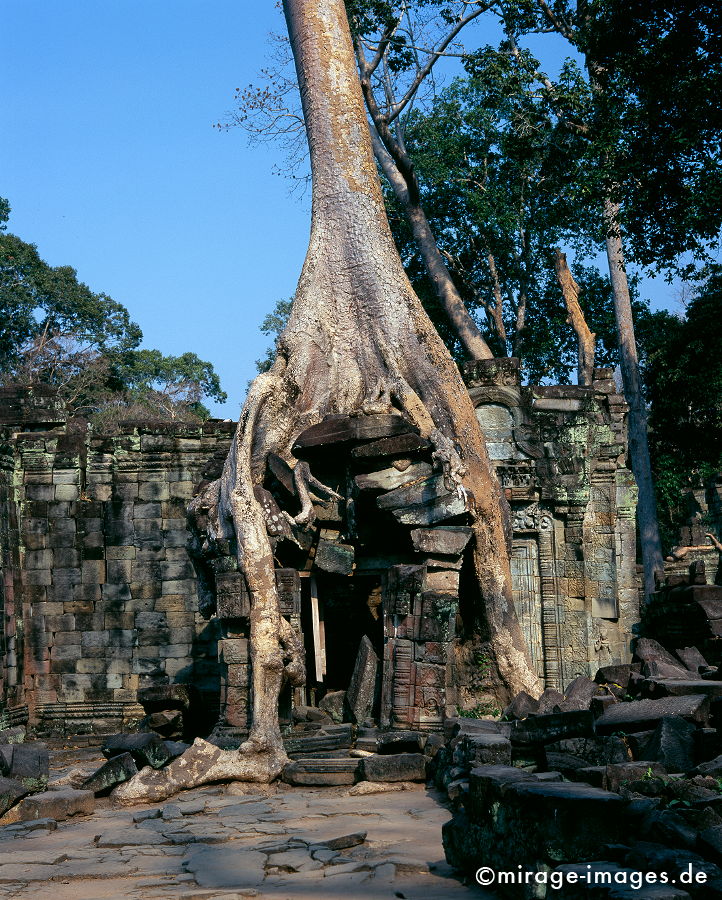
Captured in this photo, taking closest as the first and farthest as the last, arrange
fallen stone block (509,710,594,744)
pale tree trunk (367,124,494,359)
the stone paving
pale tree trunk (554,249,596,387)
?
the stone paving → fallen stone block (509,710,594,744) → pale tree trunk (554,249,596,387) → pale tree trunk (367,124,494,359)

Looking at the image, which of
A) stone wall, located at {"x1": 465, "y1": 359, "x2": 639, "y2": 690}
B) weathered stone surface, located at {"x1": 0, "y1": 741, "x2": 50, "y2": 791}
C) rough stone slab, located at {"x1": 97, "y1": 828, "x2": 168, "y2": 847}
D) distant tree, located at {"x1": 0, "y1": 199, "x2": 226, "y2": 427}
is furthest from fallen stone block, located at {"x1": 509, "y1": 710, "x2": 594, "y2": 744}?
distant tree, located at {"x1": 0, "y1": 199, "x2": 226, "y2": 427}

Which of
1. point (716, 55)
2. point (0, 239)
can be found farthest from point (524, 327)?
point (0, 239)

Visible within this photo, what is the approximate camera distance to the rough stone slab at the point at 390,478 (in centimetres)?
877

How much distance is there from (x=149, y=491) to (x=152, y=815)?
6.29 metres

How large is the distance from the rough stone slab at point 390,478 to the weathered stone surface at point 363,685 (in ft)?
4.37

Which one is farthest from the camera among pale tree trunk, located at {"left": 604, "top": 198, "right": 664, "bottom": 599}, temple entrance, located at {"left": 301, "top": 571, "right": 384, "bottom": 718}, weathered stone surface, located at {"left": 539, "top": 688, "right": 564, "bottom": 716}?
pale tree trunk, located at {"left": 604, "top": 198, "right": 664, "bottom": 599}

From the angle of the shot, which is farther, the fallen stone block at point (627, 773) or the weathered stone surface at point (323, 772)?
the weathered stone surface at point (323, 772)

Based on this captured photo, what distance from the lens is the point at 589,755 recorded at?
5.27 metres

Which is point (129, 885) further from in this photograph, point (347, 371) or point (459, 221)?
point (459, 221)

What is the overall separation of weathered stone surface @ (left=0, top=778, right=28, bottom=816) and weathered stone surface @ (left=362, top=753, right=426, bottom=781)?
7.52 ft

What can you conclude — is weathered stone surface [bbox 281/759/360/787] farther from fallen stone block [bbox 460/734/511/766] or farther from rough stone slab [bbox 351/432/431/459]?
rough stone slab [bbox 351/432/431/459]

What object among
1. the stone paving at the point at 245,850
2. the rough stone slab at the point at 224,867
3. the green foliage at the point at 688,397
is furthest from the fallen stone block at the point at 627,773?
the green foliage at the point at 688,397

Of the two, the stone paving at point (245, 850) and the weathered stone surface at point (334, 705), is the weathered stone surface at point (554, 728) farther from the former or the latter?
the weathered stone surface at point (334, 705)

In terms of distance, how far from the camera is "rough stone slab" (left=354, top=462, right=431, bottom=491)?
28.8 feet
